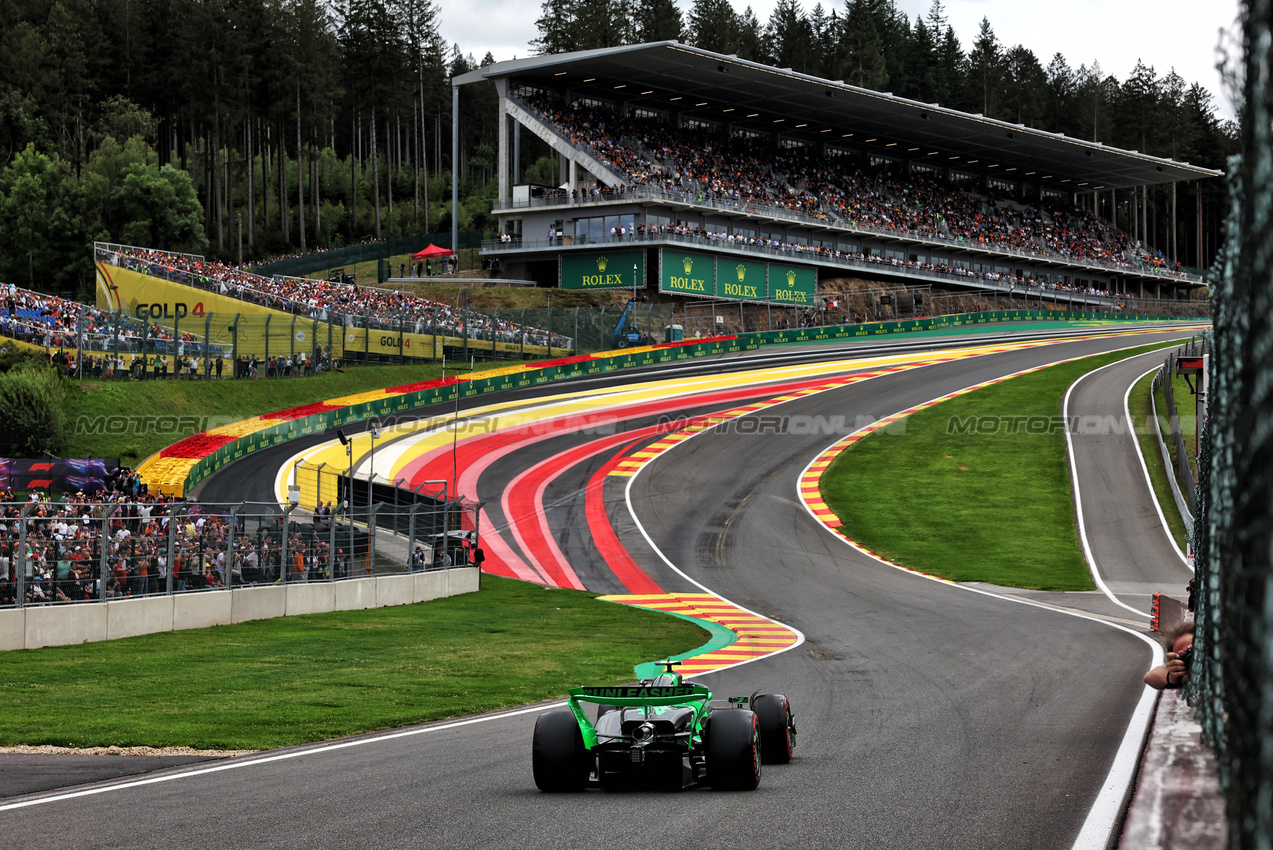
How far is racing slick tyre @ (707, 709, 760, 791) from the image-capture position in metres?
8.94

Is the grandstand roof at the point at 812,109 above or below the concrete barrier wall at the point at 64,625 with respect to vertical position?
above

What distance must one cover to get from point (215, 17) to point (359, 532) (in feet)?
222

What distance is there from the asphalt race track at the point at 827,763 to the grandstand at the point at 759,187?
152 ft

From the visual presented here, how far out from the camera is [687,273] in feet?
240

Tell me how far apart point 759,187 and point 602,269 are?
556 inches

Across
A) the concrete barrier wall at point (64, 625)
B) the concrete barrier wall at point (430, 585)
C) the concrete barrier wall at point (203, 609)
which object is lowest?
the concrete barrier wall at point (430, 585)

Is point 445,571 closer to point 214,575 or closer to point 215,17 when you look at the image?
point 214,575

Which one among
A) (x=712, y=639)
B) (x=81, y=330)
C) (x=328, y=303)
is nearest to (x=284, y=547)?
(x=712, y=639)

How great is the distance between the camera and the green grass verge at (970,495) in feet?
101

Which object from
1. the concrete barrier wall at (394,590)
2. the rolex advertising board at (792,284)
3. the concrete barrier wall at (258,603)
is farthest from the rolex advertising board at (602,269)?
the concrete barrier wall at (258,603)

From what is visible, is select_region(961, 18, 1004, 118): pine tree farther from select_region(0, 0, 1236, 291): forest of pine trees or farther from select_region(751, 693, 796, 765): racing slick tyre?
select_region(751, 693, 796, 765): racing slick tyre

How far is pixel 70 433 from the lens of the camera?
1420 inches

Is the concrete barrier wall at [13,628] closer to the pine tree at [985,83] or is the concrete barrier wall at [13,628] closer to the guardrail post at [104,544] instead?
the guardrail post at [104,544]

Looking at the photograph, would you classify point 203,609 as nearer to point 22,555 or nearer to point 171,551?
point 171,551
